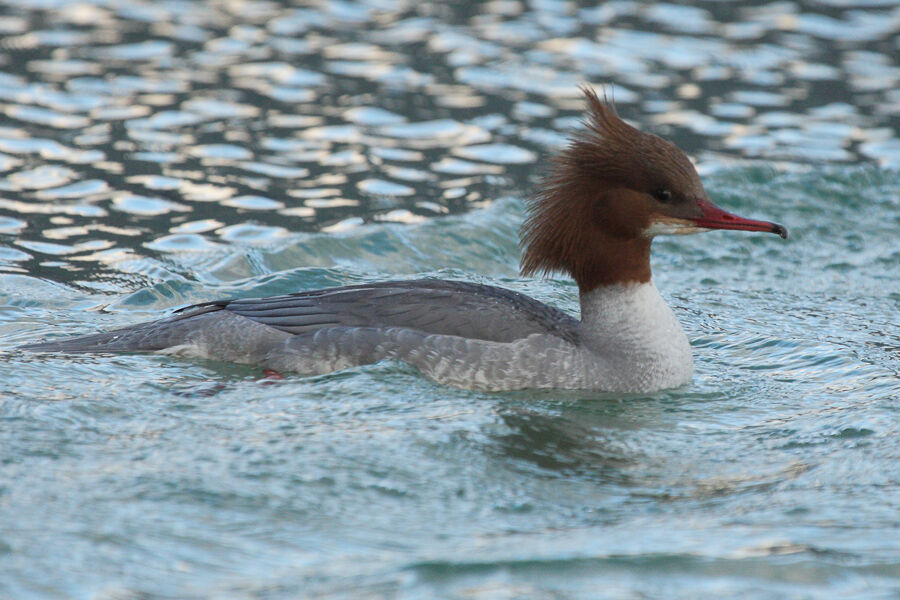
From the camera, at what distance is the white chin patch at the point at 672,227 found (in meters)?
7.32

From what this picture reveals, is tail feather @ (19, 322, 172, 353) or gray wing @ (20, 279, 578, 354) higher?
gray wing @ (20, 279, 578, 354)

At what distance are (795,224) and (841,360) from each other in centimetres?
359

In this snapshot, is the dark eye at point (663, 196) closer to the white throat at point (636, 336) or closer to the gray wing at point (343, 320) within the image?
the white throat at point (636, 336)

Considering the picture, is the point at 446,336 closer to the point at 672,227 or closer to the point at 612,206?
the point at 612,206

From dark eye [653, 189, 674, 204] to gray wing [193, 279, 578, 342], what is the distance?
3.08 feet

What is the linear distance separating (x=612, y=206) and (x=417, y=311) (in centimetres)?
130

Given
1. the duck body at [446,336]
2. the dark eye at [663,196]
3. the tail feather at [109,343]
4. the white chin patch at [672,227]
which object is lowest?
the tail feather at [109,343]

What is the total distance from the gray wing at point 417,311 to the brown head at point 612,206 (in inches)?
11.7

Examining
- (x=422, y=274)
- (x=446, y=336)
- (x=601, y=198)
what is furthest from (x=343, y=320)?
(x=422, y=274)

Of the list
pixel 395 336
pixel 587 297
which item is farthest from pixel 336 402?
pixel 587 297

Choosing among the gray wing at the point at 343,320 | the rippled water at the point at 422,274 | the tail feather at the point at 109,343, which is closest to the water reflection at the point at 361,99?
A: the rippled water at the point at 422,274

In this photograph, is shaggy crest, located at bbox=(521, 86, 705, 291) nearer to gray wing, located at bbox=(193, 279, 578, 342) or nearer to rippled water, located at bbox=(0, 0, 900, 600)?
gray wing, located at bbox=(193, 279, 578, 342)

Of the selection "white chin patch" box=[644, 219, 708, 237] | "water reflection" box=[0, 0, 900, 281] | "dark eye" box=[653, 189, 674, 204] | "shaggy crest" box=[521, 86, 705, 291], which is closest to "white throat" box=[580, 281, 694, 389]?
"shaggy crest" box=[521, 86, 705, 291]

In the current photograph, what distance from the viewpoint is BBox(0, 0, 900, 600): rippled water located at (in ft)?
17.2
